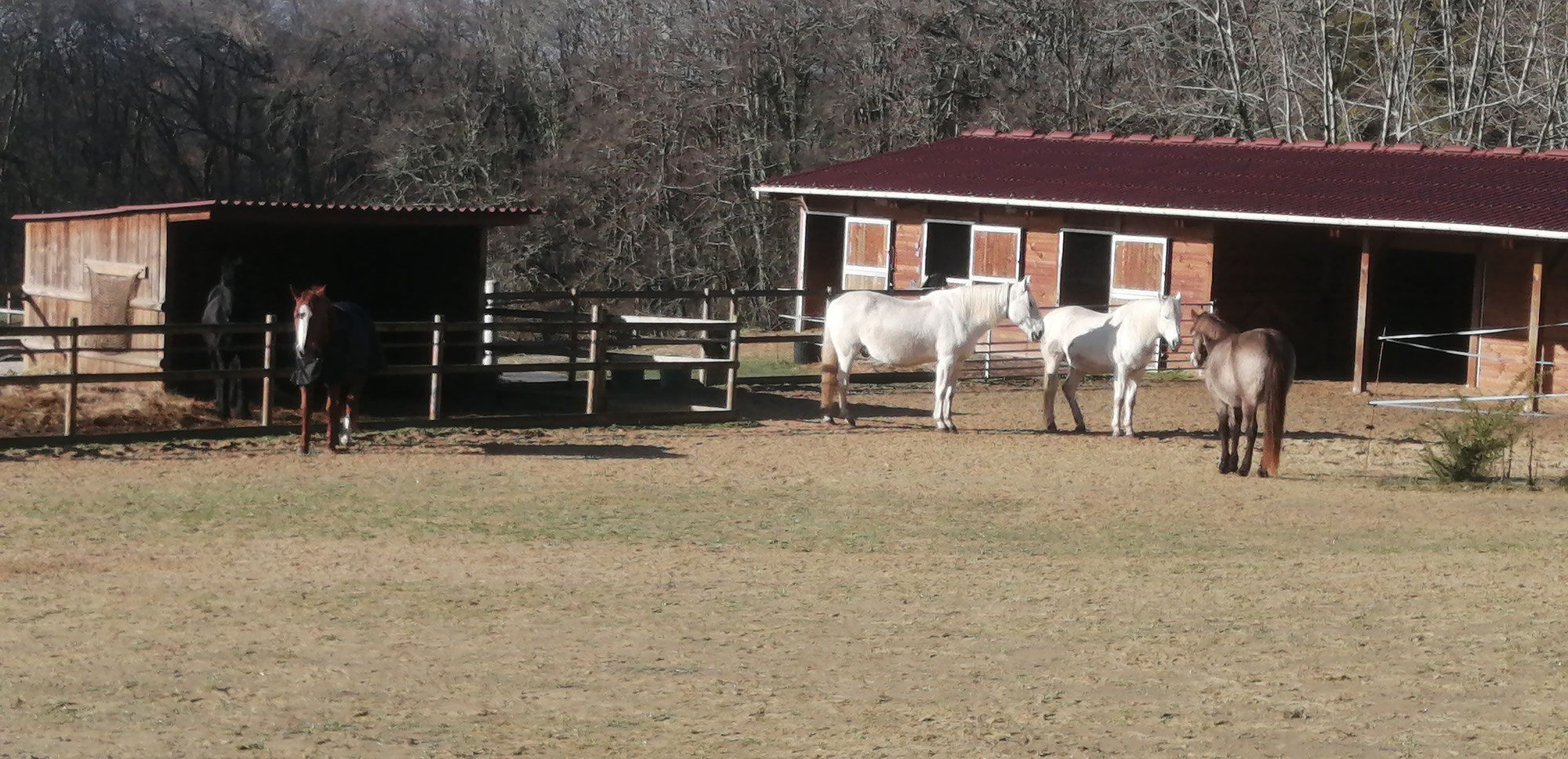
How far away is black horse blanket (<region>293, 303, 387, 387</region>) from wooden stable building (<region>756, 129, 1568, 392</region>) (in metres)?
11.1

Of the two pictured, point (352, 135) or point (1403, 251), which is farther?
point (352, 135)

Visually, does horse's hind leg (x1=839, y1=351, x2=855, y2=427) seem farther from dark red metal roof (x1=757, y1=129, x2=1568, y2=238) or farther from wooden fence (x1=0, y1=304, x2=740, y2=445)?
dark red metal roof (x1=757, y1=129, x2=1568, y2=238)

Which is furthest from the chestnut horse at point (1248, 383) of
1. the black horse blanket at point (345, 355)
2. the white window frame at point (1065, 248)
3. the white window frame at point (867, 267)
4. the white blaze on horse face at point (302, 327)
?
the white window frame at point (867, 267)

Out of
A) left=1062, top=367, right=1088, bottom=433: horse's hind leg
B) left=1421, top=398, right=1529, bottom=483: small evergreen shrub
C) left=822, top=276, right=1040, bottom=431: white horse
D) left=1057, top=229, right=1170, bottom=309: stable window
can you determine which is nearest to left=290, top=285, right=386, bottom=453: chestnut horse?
left=822, top=276, right=1040, bottom=431: white horse

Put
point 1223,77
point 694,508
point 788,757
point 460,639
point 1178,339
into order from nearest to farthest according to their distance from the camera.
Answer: point 788,757 → point 460,639 → point 694,508 → point 1178,339 → point 1223,77

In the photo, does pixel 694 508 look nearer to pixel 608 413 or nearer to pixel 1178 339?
pixel 608 413

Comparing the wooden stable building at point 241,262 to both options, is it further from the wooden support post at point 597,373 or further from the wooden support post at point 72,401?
the wooden support post at point 597,373

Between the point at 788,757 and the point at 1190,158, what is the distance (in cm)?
2056

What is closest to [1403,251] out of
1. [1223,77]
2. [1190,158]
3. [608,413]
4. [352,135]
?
[1190,158]

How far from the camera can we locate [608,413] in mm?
16203

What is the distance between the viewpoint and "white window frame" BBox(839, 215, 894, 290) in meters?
25.1

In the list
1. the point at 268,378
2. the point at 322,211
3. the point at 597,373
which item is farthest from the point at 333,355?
the point at 597,373

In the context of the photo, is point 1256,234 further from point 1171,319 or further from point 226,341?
point 226,341

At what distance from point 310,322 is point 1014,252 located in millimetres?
12657
